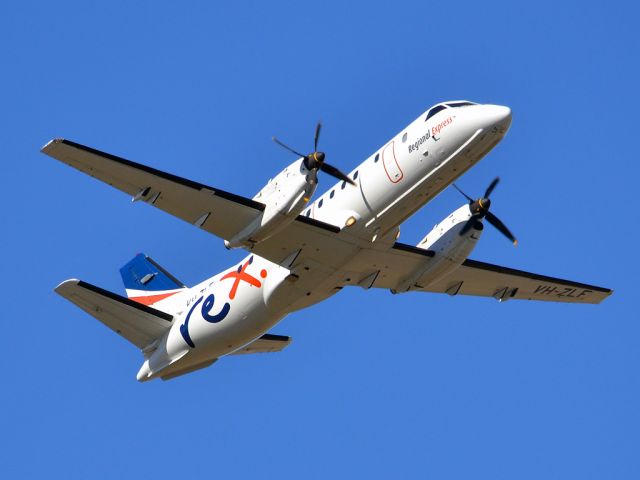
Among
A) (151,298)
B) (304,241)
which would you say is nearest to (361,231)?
(304,241)

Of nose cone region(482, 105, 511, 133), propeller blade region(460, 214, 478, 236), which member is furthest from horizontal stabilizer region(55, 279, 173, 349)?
nose cone region(482, 105, 511, 133)

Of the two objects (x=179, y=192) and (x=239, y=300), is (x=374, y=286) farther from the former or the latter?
(x=179, y=192)

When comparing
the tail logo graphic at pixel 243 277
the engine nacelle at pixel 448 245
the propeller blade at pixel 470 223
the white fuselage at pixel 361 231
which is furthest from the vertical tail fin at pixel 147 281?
the propeller blade at pixel 470 223

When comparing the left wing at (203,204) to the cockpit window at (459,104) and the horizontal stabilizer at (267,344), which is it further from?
the horizontal stabilizer at (267,344)

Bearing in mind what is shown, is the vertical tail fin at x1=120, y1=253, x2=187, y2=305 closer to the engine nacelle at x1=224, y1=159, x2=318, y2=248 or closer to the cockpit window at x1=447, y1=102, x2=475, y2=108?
the engine nacelle at x1=224, y1=159, x2=318, y2=248

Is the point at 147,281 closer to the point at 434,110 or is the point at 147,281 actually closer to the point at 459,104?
the point at 434,110

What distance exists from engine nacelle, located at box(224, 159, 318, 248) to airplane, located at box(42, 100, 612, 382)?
3 cm

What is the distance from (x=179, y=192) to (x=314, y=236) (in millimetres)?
3205

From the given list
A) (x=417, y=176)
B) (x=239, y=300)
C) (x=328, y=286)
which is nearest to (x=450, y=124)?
(x=417, y=176)

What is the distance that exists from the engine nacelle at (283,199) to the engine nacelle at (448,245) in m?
4.81

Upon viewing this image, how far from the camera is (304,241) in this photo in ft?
74.7

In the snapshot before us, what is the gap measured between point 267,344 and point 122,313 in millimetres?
4236

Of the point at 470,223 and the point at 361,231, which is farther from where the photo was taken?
the point at 470,223

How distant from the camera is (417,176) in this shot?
21.9 meters
